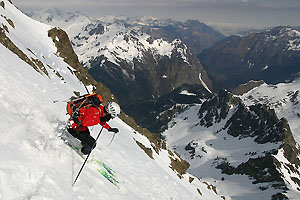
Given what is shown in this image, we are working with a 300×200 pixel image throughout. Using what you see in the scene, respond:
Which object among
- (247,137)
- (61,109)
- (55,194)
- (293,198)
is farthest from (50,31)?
(247,137)

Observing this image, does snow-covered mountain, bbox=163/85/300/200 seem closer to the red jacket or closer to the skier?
the skier

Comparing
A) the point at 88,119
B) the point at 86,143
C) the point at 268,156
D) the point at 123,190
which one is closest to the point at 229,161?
the point at 268,156

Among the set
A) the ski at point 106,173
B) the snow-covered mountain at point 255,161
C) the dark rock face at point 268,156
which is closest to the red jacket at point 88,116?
the ski at point 106,173

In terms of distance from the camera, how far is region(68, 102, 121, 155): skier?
10.6m

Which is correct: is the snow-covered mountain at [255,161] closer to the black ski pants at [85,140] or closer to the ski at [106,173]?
the ski at [106,173]

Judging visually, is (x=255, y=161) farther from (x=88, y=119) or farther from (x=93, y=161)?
(x=88, y=119)

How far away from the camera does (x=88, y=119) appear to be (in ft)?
34.8

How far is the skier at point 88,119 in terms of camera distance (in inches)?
417

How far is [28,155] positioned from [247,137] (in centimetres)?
19632

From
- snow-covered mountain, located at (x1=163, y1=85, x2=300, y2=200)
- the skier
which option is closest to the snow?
snow-covered mountain, located at (x1=163, y1=85, x2=300, y2=200)

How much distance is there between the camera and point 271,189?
382 ft

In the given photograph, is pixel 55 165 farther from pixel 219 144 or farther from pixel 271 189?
pixel 219 144

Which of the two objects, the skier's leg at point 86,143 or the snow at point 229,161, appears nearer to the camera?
the skier's leg at point 86,143

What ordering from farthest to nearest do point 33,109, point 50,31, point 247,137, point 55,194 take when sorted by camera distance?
1. point 247,137
2. point 50,31
3. point 33,109
4. point 55,194
